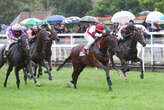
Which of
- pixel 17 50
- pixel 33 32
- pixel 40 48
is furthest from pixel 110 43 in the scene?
pixel 33 32

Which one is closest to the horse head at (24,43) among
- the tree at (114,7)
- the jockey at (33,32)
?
the jockey at (33,32)

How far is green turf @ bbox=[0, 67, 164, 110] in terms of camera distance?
10.2 m

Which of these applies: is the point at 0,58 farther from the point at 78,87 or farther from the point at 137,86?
the point at 137,86

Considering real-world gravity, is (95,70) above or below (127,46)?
below

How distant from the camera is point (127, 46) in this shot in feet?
54.5

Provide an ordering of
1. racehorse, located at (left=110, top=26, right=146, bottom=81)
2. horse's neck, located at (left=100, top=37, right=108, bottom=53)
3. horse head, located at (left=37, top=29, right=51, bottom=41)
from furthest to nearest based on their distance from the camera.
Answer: horse head, located at (left=37, top=29, right=51, bottom=41)
racehorse, located at (left=110, top=26, right=146, bottom=81)
horse's neck, located at (left=100, top=37, right=108, bottom=53)

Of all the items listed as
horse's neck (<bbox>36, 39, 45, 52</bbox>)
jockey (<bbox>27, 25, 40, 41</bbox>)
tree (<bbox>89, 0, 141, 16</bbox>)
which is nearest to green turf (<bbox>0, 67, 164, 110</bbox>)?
horse's neck (<bbox>36, 39, 45, 52</bbox>)


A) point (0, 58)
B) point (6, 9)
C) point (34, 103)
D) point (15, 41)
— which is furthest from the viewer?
point (6, 9)

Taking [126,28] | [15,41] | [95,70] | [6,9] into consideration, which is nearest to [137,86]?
[126,28]

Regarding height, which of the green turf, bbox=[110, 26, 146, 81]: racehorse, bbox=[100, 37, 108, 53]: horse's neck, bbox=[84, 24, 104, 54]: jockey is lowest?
the green turf

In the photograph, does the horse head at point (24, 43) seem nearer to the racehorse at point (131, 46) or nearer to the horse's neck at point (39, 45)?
the horse's neck at point (39, 45)

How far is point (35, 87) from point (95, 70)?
6995 millimetres

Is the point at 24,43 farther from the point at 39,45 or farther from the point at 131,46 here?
the point at 131,46

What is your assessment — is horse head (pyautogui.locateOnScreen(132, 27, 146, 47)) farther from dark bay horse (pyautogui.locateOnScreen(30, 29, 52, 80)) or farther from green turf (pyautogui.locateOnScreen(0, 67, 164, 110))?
dark bay horse (pyautogui.locateOnScreen(30, 29, 52, 80))
